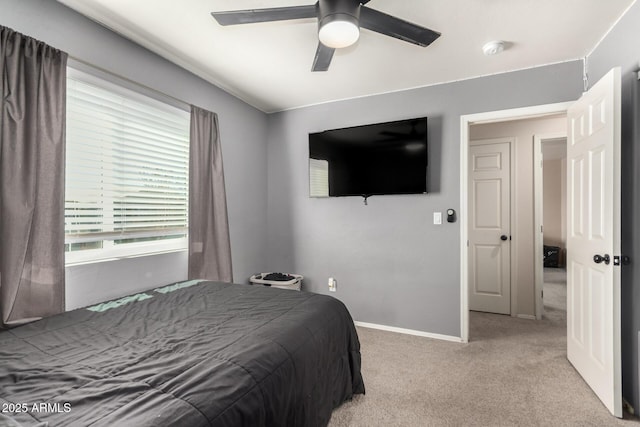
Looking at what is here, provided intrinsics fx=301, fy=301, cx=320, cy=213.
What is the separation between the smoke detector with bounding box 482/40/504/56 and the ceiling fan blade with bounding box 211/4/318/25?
58.4 inches

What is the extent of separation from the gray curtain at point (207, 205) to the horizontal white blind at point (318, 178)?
1.05 meters

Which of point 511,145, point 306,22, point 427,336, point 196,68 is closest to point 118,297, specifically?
point 196,68

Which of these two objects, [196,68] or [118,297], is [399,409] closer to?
[118,297]

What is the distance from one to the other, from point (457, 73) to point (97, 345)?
128 inches

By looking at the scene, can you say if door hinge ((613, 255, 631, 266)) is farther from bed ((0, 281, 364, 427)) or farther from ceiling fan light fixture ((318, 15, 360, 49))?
ceiling fan light fixture ((318, 15, 360, 49))

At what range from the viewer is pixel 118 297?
6.92 ft

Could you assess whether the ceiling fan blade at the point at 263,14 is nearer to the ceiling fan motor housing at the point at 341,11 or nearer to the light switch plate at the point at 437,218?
the ceiling fan motor housing at the point at 341,11

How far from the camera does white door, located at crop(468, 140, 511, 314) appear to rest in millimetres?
3695

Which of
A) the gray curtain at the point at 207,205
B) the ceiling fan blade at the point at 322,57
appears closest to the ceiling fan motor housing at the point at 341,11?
the ceiling fan blade at the point at 322,57

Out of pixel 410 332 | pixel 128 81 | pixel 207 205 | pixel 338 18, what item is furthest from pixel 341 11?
pixel 410 332

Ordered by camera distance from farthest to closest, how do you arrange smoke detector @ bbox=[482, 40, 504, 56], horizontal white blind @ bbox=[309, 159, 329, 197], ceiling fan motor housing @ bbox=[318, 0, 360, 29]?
horizontal white blind @ bbox=[309, 159, 329, 197] → smoke detector @ bbox=[482, 40, 504, 56] → ceiling fan motor housing @ bbox=[318, 0, 360, 29]

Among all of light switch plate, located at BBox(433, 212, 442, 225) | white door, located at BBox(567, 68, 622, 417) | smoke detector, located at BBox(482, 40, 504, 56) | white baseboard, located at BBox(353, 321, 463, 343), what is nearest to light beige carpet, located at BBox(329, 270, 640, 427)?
white baseboard, located at BBox(353, 321, 463, 343)

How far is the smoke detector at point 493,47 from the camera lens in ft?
7.37

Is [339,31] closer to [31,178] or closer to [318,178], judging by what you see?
[31,178]
